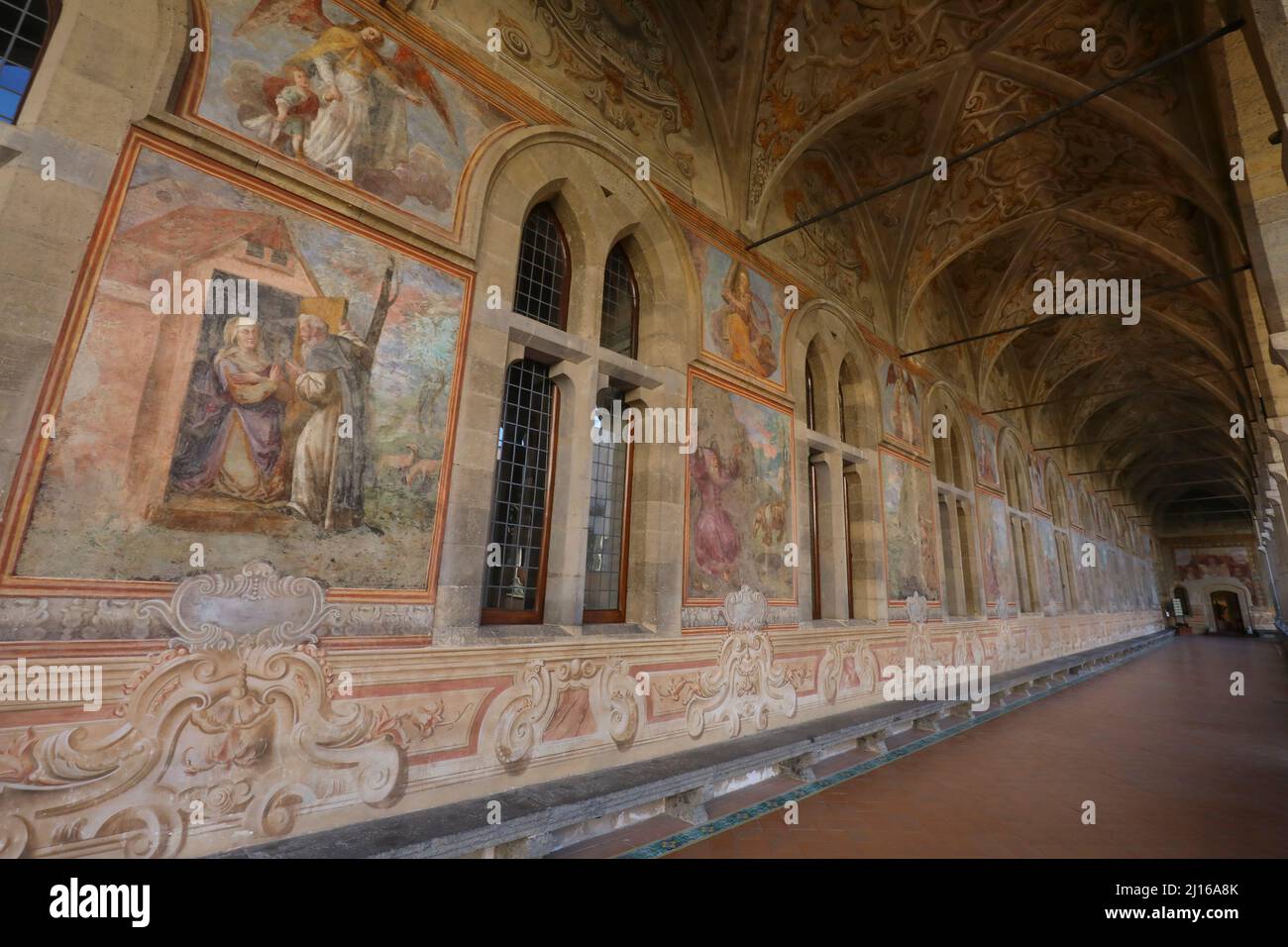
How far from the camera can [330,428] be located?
348cm

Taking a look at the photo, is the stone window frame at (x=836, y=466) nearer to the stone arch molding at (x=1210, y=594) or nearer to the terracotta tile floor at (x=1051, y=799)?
the terracotta tile floor at (x=1051, y=799)

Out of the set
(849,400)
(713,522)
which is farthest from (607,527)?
(849,400)

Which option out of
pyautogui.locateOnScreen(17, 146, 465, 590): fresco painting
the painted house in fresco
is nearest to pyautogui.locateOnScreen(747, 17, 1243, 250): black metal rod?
pyautogui.locateOnScreen(17, 146, 465, 590): fresco painting

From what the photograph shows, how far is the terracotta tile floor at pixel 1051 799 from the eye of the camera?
411 cm

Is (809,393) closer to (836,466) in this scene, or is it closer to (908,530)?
(836,466)

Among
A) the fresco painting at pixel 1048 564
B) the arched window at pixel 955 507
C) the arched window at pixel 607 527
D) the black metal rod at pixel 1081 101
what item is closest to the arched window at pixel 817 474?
the black metal rod at pixel 1081 101

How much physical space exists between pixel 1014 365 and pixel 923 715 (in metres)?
13.2

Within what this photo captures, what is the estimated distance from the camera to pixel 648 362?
5.98 meters

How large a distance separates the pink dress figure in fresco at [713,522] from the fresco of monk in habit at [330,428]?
3342 millimetres

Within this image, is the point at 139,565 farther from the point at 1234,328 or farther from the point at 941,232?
the point at 1234,328

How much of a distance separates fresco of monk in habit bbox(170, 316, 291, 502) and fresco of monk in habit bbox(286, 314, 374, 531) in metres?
0.11

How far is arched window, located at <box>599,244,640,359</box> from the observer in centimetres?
616

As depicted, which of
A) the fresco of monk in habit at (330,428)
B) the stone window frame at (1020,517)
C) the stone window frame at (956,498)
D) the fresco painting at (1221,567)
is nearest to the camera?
the fresco of monk in habit at (330,428)

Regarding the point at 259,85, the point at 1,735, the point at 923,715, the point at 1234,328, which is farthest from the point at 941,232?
the point at 1,735
